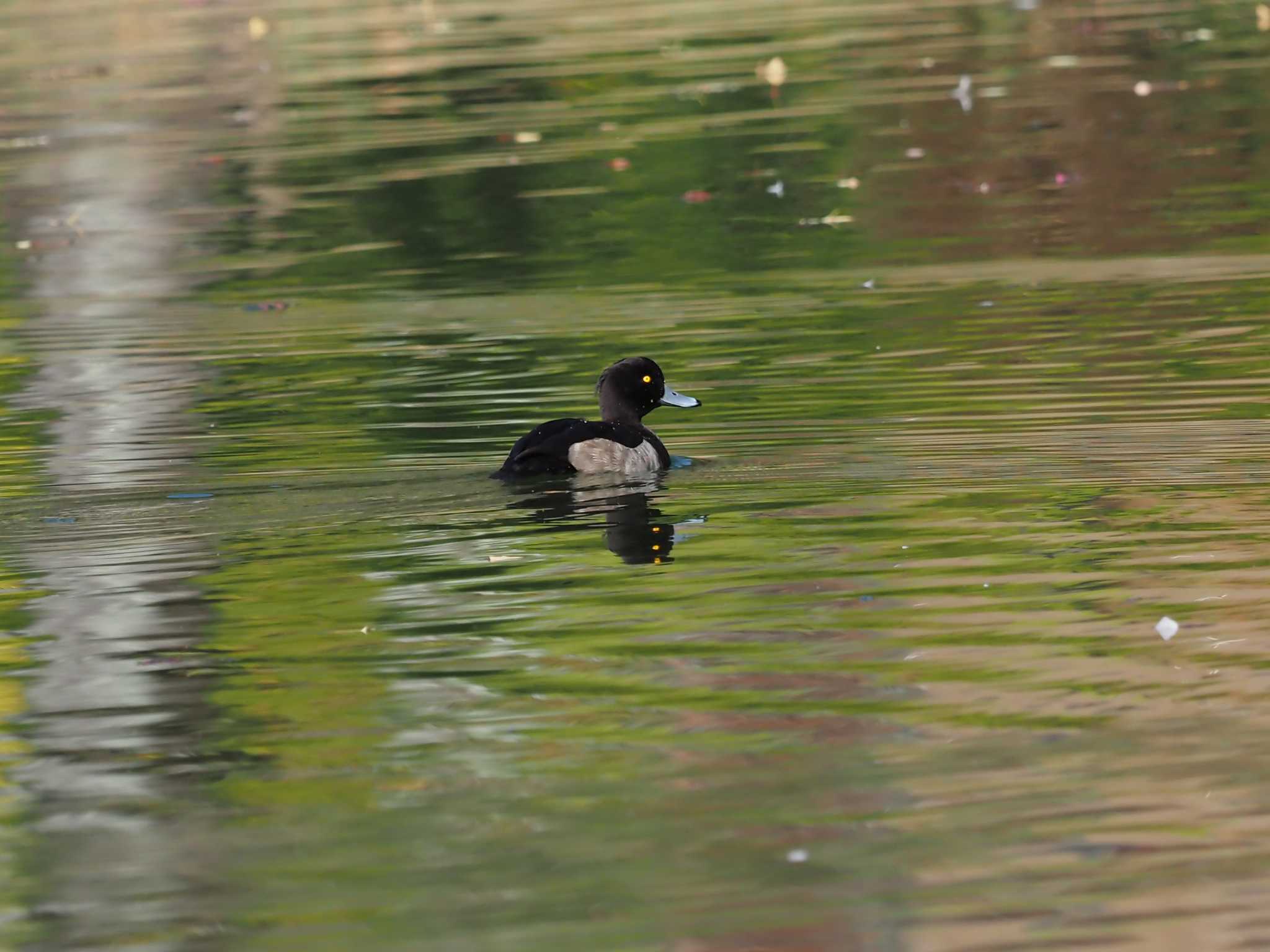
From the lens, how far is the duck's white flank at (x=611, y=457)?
1166 centimetres

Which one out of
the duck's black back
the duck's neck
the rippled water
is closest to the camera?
the rippled water

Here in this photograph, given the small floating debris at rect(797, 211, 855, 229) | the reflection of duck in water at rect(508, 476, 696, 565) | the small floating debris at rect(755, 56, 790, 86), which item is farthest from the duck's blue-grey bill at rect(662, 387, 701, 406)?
the small floating debris at rect(755, 56, 790, 86)

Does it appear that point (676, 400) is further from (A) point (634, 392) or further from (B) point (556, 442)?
(B) point (556, 442)

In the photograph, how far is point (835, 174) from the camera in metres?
22.3

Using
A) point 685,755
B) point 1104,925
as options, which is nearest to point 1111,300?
point 685,755

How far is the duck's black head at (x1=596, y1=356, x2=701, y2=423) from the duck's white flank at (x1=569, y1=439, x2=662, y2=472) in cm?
70

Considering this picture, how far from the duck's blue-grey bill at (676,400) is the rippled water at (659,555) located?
7.8 inches

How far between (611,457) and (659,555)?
1844 mm

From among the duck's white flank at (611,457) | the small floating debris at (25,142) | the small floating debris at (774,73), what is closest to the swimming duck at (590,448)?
the duck's white flank at (611,457)

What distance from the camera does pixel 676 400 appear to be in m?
12.7

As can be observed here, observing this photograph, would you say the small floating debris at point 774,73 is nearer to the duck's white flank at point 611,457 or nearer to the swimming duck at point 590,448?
the swimming duck at point 590,448

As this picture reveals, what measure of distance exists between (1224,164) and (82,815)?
16148 mm

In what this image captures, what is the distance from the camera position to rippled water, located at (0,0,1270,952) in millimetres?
6480

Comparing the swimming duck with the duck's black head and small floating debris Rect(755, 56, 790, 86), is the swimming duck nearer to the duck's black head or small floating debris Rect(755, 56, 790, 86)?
the duck's black head
